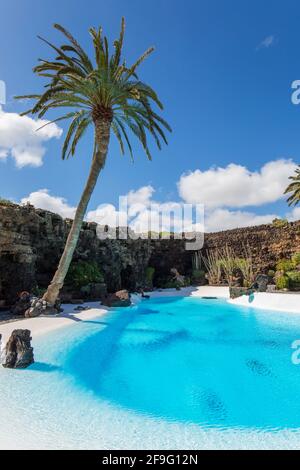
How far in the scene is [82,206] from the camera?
12.3 metres

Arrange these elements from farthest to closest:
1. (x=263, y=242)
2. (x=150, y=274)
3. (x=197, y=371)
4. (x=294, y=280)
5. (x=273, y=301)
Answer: (x=150, y=274) → (x=263, y=242) → (x=294, y=280) → (x=273, y=301) → (x=197, y=371)

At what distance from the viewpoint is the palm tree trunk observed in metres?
12.0

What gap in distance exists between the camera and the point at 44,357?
21.7 feet

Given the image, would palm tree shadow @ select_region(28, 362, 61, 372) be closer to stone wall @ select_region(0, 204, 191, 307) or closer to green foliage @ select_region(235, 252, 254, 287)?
stone wall @ select_region(0, 204, 191, 307)

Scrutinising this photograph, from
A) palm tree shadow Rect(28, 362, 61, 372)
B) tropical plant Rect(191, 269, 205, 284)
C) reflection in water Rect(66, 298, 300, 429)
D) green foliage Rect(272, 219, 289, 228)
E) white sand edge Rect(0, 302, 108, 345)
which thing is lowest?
reflection in water Rect(66, 298, 300, 429)

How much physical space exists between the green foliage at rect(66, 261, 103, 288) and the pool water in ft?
23.2

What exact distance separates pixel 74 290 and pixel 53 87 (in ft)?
33.8

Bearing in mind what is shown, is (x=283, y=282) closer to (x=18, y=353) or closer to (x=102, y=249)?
(x=102, y=249)

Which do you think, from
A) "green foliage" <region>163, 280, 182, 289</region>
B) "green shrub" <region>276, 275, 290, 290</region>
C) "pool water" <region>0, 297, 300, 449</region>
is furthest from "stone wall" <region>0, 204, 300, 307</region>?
"green shrub" <region>276, 275, 290, 290</region>

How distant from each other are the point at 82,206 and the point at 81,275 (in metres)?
5.64

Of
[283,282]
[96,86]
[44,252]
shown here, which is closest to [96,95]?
[96,86]

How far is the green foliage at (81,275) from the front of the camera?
16406mm
